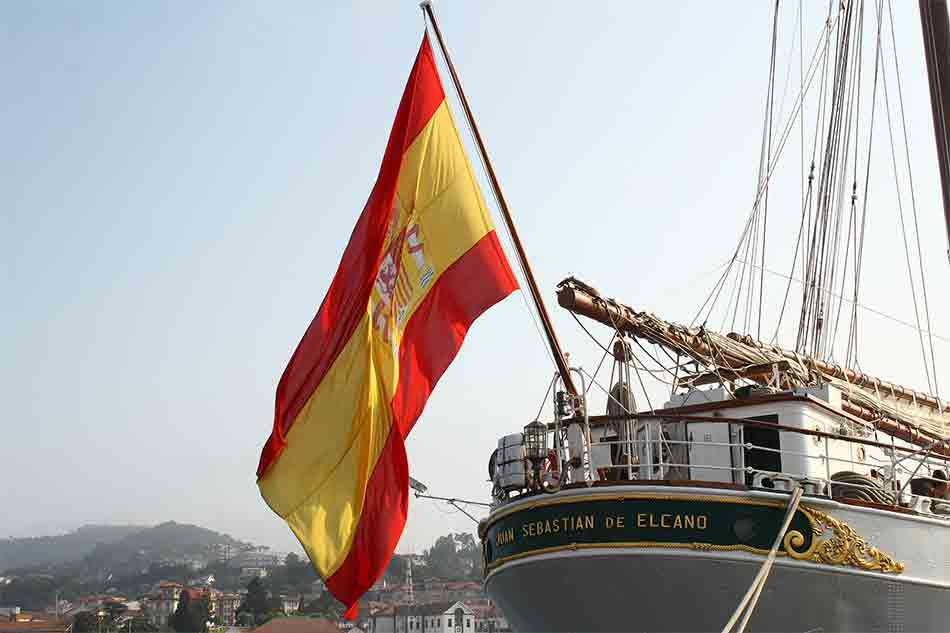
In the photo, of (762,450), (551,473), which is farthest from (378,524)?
(762,450)

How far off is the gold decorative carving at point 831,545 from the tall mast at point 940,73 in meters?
7.33

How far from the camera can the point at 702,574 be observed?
47.3ft

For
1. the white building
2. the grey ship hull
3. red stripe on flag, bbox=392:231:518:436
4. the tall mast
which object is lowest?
the grey ship hull

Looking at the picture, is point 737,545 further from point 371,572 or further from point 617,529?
point 371,572

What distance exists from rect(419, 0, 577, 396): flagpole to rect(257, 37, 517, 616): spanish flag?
1.32ft

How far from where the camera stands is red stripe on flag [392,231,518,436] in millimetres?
14250

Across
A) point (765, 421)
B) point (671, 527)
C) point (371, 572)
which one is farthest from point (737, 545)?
point (371, 572)

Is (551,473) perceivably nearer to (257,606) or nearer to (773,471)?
(773,471)

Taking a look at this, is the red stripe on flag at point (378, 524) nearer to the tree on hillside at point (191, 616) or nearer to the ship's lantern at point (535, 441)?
the ship's lantern at point (535, 441)

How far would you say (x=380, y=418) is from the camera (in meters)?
13.9

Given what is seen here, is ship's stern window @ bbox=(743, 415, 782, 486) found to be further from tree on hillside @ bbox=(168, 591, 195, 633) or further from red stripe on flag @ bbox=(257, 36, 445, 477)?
tree on hillside @ bbox=(168, 591, 195, 633)

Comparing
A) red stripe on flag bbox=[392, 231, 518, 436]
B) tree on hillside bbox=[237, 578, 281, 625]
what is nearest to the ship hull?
red stripe on flag bbox=[392, 231, 518, 436]

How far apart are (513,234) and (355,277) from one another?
2.40 m

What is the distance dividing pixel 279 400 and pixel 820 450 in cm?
794
